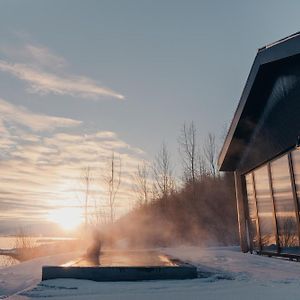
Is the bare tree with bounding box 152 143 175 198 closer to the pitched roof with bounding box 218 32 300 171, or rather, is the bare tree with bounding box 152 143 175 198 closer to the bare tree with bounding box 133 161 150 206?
the bare tree with bounding box 133 161 150 206

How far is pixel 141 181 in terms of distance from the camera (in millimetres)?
27875

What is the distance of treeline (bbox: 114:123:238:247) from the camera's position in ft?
72.5

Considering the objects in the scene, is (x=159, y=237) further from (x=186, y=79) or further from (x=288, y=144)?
(x=288, y=144)

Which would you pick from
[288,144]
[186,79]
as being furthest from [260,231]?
[186,79]

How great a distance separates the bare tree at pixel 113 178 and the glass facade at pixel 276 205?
14833mm

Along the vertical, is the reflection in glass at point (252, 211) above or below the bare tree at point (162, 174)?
below

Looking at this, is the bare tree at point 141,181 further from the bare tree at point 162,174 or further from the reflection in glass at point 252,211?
the reflection in glass at point 252,211

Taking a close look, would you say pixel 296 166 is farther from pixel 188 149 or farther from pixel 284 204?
pixel 188 149

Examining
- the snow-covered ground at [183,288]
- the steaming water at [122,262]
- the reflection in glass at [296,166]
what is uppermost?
the reflection in glass at [296,166]

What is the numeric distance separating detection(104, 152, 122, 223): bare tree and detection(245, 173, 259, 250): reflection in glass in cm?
1444

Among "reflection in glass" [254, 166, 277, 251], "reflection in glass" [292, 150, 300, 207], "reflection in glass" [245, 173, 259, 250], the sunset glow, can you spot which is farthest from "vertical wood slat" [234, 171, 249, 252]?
the sunset glow

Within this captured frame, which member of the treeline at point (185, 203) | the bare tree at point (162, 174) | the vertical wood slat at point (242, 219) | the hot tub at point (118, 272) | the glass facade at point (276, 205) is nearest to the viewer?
the hot tub at point (118, 272)

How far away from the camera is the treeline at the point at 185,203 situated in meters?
22.1

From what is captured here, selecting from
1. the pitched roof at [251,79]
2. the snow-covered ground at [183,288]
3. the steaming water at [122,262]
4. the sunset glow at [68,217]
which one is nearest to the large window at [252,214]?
the pitched roof at [251,79]
